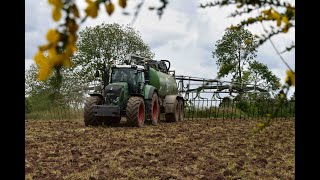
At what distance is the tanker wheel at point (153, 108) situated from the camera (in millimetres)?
12484

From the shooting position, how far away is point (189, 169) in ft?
20.0

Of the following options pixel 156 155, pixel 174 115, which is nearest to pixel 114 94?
pixel 174 115

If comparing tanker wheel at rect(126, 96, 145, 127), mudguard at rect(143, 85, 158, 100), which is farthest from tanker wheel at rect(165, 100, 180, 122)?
tanker wheel at rect(126, 96, 145, 127)

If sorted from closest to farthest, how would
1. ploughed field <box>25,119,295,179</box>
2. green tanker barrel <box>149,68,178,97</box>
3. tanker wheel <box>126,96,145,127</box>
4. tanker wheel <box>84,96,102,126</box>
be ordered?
1. ploughed field <box>25,119,295,179</box>
2. tanker wheel <box>126,96,145,127</box>
3. tanker wheel <box>84,96,102,126</box>
4. green tanker barrel <box>149,68,178,97</box>

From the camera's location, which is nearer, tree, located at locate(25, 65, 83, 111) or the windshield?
the windshield

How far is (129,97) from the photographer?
12.4 meters

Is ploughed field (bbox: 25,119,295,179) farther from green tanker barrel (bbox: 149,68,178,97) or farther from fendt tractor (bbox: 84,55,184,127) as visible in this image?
green tanker barrel (bbox: 149,68,178,97)

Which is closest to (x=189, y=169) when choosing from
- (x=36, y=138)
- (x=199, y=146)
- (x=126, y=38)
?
(x=199, y=146)

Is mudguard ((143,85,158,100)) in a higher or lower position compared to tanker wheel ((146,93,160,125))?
higher

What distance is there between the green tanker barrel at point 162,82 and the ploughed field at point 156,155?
10.9 ft

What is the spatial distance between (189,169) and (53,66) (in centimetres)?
506

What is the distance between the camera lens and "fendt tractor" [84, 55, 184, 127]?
1161 cm

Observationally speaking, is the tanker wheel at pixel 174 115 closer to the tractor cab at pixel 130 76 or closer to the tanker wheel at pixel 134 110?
the tractor cab at pixel 130 76
